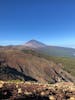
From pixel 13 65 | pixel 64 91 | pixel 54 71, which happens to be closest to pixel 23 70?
pixel 13 65

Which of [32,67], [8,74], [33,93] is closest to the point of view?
[33,93]

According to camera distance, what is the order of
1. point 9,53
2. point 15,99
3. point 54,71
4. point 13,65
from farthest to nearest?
point 54,71 → point 9,53 → point 13,65 → point 15,99

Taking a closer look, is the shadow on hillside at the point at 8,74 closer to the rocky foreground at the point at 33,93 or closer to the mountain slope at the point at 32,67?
the mountain slope at the point at 32,67

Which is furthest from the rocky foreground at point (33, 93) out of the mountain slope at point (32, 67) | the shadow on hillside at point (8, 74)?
the mountain slope at point (32, 67)

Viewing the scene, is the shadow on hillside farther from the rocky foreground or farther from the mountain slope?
the rocky foreground

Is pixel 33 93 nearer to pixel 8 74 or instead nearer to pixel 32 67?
pixel 8 74

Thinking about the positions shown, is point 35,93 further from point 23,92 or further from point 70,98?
point 70,98

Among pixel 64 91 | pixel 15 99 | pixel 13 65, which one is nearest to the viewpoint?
pixel 15 99

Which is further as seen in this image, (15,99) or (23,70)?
(23,70)

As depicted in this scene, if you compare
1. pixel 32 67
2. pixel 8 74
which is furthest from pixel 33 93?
pixel 32 67

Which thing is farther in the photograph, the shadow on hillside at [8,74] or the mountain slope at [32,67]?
the mountain slope at [32,67]

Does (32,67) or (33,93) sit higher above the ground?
(33,93)
